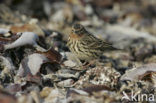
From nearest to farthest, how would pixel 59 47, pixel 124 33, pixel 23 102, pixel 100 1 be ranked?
pixel 23 102 → pixel 59 47 → pixel 124 33 → pixel 100 1

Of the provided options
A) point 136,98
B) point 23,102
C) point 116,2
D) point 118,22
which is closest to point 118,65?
point 136,98

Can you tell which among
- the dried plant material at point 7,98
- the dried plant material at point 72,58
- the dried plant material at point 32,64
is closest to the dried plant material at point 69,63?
the dried plant material at point 72,58

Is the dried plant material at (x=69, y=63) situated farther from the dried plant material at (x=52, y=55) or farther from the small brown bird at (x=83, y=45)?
the small brown bird at (x=83, y=45)

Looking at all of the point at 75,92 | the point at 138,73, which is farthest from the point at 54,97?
the point at 138,73

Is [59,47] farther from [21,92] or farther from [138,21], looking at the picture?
[138,21]

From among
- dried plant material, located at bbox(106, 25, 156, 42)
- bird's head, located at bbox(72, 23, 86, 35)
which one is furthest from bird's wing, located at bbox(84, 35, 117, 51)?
dried plant material, located at bbox(106, 25, 156, 42)

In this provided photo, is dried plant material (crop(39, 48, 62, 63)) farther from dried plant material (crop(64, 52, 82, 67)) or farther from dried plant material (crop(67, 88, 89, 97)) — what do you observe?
dried plant material (crop(67, 88, 89, 97))
